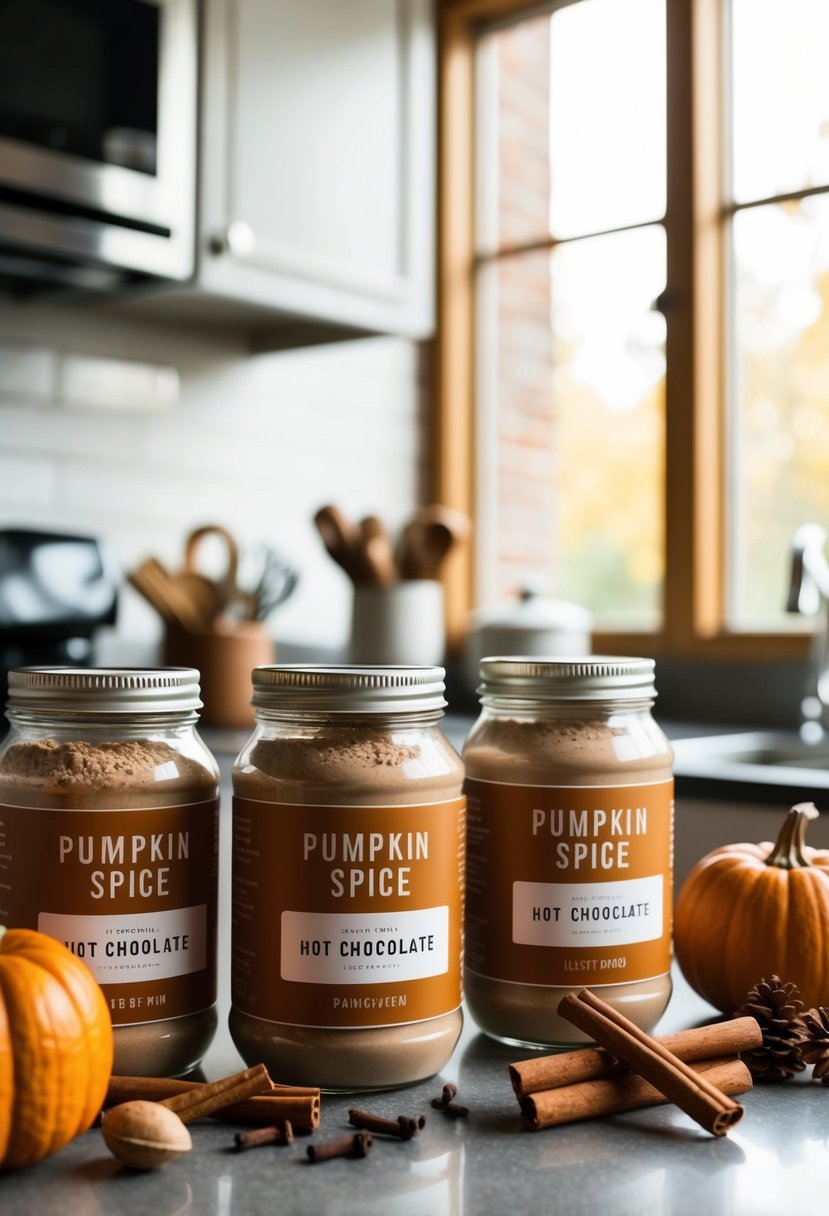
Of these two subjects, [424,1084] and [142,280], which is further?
[142,280]

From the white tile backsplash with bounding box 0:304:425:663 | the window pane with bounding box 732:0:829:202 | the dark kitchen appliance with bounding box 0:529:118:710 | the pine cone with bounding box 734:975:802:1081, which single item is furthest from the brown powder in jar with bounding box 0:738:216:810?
the window pane with bounding box 732:0:829:202

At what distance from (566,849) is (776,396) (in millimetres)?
1872

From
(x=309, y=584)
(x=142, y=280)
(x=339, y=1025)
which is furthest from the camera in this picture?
(x=309, y=584)

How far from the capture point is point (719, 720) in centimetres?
241

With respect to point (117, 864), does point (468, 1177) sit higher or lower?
lower

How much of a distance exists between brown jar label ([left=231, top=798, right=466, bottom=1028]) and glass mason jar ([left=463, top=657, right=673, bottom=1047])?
73 millimetres

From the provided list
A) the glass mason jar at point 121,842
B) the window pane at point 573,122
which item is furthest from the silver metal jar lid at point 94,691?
the window pane at point 573,122

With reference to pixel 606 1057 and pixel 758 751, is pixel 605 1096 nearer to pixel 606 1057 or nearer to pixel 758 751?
pixel 606 1057

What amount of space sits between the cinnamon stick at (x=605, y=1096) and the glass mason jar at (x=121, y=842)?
191 millimetres

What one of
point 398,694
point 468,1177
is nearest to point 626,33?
point 398,694

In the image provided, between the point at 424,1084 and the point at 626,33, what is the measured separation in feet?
8.16

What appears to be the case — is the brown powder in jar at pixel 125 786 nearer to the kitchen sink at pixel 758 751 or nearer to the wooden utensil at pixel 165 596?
the kitchen sink at pixel 758 751

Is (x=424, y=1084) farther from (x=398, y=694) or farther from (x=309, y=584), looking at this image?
(x=309, y=584)

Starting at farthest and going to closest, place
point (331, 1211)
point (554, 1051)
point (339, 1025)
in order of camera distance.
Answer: point (554, 1051), point (339, 1025), point (331, 1211)
